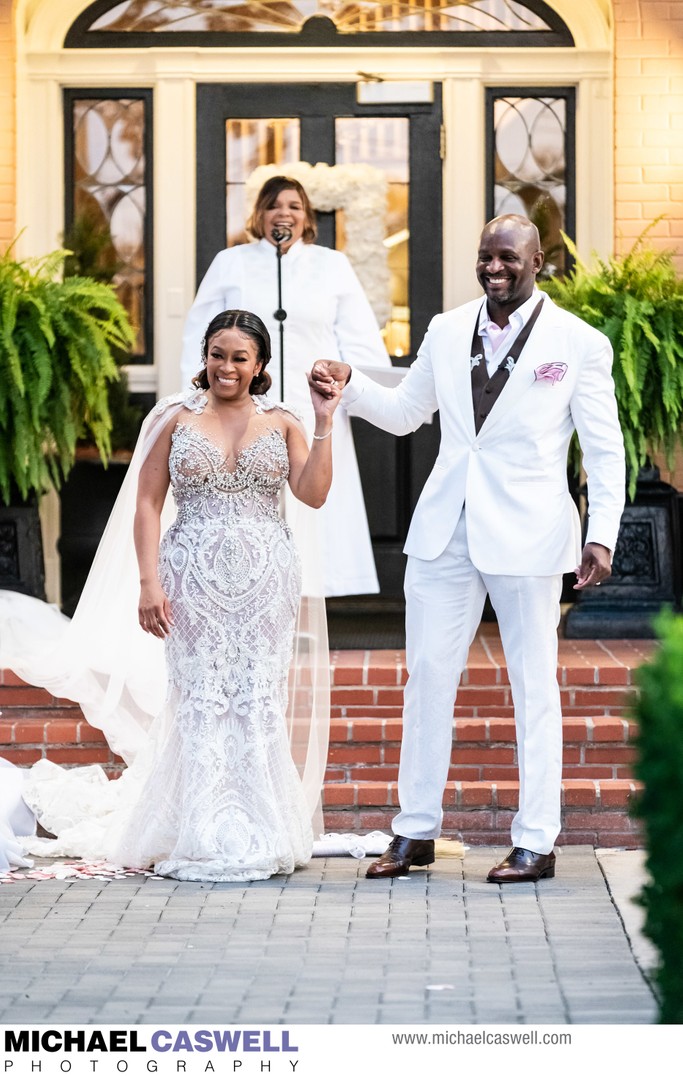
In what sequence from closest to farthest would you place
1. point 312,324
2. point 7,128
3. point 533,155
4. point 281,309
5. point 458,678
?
point 458,678 < point 281,309 < point 312,324 < point 7,128 < point 533,155

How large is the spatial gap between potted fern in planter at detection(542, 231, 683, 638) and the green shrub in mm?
4481

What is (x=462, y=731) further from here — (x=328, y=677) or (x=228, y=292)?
(x=228, y=292)

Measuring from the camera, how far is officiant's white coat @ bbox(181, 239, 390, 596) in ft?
26.5

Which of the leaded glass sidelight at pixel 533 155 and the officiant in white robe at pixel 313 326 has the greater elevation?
the leaded glass sidelight at pixel 533 155

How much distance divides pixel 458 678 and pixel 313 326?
9.31 ft

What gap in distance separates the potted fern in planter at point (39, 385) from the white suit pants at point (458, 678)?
261 cm

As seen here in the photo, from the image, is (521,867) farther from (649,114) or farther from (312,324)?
(649,114)

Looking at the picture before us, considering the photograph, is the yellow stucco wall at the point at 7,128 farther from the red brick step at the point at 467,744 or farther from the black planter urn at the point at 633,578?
the black planter urn at the point at 633,578

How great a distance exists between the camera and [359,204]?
29.9ft

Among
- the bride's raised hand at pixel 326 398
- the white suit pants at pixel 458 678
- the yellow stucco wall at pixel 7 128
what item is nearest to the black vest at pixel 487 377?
the white suit pants at pixel 458 678

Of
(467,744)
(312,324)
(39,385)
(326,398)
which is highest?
(312,324)

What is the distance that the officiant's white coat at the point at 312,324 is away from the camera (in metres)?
8.09
